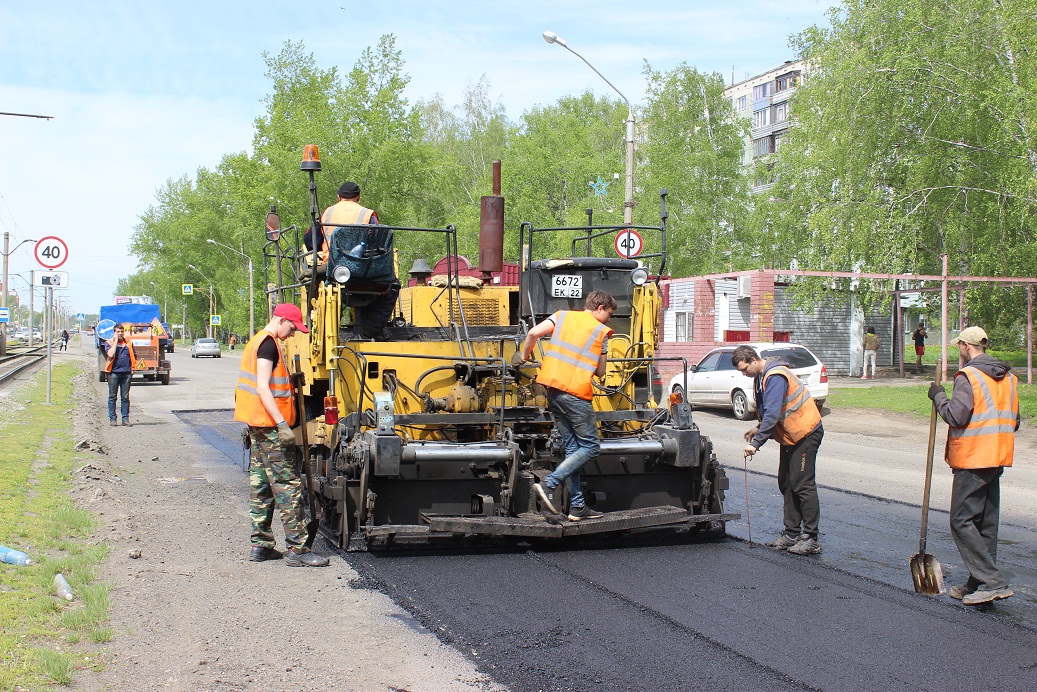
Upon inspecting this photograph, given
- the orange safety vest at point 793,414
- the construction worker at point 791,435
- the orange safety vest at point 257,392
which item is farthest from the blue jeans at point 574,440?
the orange safety vest at point 257,392

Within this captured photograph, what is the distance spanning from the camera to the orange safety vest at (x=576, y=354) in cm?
725

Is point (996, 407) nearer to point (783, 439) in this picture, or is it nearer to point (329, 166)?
point (783, 439)

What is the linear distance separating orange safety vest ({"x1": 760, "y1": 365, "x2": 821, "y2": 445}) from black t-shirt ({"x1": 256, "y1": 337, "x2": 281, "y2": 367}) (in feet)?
11.8

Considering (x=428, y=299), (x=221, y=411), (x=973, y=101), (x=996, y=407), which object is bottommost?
(x=221, y=411)

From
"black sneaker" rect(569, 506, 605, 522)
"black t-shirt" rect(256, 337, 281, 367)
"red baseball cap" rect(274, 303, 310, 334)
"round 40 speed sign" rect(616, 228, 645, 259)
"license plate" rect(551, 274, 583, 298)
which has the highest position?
"round 40 speed sign" rect(616, 228, 645, 259)

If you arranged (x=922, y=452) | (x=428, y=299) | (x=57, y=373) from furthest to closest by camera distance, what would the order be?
(x=57, y=373) < (x=922, y=452) < (x=428, y=299)

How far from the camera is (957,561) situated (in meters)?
7.15

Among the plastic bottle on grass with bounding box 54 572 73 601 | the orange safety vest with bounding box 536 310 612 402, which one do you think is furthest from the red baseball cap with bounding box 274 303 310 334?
the plastic bottle on grass with bounding box 54 572 73 601

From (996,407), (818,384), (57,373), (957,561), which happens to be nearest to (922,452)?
(818,384)

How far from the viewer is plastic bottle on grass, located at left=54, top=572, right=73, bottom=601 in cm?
595

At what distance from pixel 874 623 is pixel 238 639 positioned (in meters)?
3.43

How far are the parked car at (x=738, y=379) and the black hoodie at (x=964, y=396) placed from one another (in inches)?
486

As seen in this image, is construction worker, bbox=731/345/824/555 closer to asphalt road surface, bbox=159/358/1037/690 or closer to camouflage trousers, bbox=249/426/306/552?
asphalt road surface, bbox=159/358/1037/690

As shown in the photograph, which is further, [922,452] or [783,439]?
[922,452]
